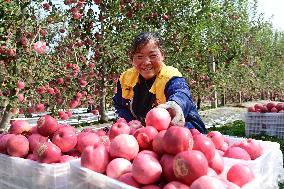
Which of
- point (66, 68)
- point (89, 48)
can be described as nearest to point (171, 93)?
point (66, 68)

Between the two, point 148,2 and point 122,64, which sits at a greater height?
point 148,2

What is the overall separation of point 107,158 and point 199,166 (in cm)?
52

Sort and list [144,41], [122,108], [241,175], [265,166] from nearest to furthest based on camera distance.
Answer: [241,175], [265,166], [144,41], [122,108]

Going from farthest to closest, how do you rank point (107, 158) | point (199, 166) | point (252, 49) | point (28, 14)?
point (252, 49) < point (28, 14) < point (107, 158) < point (199, 166)

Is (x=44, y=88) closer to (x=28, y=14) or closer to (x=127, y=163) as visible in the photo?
(x=28, y=14)

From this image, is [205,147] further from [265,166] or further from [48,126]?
[48,126]

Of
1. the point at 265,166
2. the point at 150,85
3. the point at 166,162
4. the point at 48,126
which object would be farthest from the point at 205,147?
the point at 150,85

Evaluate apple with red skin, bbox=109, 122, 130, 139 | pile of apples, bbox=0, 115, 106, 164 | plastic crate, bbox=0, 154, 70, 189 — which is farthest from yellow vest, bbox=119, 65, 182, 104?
plastic crate, bbox=0, 154, 70, 189

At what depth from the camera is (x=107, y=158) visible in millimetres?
2018

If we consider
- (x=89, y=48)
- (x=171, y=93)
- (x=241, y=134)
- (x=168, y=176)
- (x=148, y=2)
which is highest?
(x=148, y=2)

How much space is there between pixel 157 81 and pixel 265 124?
5.86 metres

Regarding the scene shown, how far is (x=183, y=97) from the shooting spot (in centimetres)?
291

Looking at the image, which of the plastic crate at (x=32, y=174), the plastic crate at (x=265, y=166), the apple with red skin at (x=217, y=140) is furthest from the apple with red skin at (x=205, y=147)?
the plastic crate at (x=32, y=174)

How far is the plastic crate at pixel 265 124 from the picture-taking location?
8281 mm
